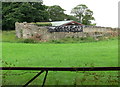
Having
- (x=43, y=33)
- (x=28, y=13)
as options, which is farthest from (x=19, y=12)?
(x=43, y=33)

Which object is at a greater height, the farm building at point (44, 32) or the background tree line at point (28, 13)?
the background tree line at point (28, 13)

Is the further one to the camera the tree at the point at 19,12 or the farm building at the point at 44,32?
the farm building at the point at 44,32

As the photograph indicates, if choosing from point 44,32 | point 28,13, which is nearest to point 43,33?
point 44,32

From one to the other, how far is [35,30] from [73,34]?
126cm

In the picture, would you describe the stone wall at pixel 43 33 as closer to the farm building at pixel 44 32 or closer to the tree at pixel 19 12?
the farm building at pixel 44 32

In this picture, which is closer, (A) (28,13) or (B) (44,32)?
(A) (28,13)

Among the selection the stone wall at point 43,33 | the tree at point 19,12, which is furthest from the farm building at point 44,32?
the tree at point 19,12

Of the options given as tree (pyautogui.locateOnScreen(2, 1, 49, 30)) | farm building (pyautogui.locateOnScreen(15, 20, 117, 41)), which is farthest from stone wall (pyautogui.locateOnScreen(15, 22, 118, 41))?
tree (pyautogui.locateOnScreen(2, 1, 49, 30))

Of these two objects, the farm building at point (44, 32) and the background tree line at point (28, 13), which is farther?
the farm building at point (44, 32)

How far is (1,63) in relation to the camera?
92.9 inches

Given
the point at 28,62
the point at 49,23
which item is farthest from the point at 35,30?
the point at 28,62

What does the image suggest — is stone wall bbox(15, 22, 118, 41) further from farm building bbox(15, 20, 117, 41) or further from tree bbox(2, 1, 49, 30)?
tree bbox(2, 1, 49, 30)

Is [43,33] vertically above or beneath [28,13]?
beneath

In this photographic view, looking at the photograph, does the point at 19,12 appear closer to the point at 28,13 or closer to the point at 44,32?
the point at 28,13
